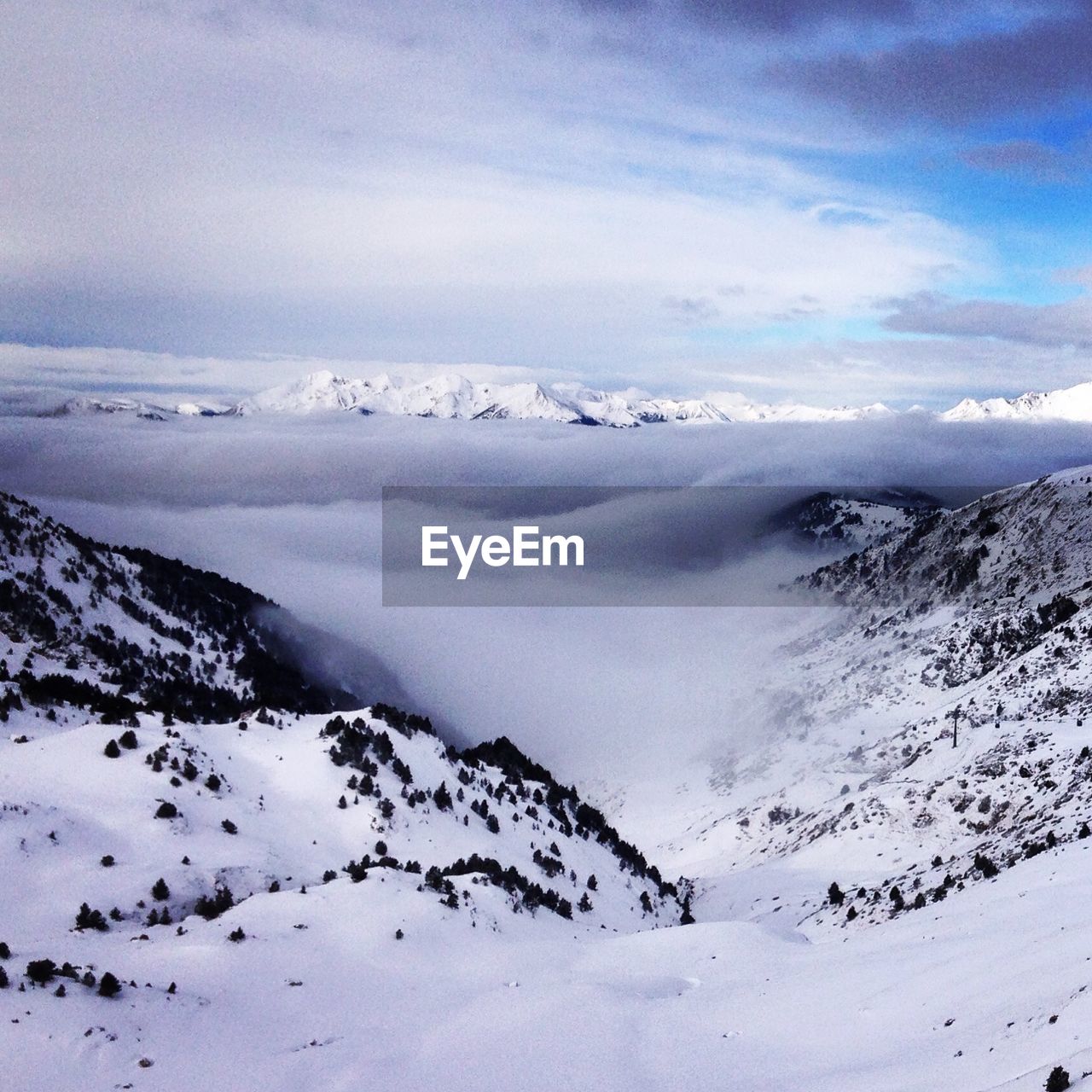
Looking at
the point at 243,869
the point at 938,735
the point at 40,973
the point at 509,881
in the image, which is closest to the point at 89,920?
the point at 243,869

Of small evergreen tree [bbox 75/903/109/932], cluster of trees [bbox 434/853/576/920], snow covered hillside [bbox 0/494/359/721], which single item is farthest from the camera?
snow covered hillside [bbox 0/494/359/721]

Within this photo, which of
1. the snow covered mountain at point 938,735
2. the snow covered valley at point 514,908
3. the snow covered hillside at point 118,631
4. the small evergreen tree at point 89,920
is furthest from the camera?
the snow covered hillside at point 118,631

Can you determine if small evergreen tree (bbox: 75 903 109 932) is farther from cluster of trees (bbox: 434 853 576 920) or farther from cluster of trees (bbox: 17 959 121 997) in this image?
cluster of trees (bbox: 434 853 576 920)

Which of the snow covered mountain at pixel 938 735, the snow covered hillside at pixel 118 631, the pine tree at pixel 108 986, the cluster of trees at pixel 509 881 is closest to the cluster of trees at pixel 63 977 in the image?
the pine tree at pixel 108 986

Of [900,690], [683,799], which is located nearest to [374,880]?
[900,690]

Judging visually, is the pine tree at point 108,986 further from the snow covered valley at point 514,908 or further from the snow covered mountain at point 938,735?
the snow covered mountain at point 938,735

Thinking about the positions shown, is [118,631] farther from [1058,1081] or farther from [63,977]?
[1058,1081]

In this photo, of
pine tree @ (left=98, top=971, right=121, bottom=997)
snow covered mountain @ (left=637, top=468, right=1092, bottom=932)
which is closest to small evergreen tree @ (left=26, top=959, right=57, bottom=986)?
pine tree @ (left=98, top=971, right=121, bottom=997)

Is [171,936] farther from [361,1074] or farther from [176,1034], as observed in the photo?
[361,1074]

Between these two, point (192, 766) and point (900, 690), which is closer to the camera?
point (192, 766)

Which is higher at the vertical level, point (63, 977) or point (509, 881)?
point (63, 977)

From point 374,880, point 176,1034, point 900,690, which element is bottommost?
point 900,690
